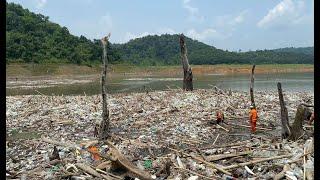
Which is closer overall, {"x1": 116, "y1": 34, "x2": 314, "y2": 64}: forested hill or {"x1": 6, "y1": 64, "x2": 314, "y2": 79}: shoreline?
{"x1": 6, "y1": 64, "x2": 314, "y2": 79}: shoreline

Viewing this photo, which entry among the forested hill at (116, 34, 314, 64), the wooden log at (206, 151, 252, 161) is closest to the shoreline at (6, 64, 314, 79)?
the forested hill at (116, 34, 314, 64)

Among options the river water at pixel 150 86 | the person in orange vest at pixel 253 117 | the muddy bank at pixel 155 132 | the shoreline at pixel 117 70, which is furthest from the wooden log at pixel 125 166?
the shoreline at pixel 117 70

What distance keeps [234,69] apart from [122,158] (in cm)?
8767

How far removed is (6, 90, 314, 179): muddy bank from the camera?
423 inches

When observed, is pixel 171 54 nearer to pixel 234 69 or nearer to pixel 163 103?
pixel 234 69

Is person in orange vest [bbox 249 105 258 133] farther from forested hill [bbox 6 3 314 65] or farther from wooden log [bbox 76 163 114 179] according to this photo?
forested hill [bbox 6 3 314 65]

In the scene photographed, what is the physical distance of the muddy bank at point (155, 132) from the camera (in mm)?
10734

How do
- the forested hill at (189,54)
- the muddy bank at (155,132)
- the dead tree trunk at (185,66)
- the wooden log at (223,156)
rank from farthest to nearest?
the forested hill at (189,54) → the dead tree trunk at (185,66) → the wooden log at (223,156) → the muddy bank at (155,132)

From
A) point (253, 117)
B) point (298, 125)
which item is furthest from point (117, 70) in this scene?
point (298, 125)

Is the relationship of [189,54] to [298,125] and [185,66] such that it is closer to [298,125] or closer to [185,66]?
[185,66]

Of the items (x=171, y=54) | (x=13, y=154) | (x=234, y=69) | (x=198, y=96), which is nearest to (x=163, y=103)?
(x=198, y=96)

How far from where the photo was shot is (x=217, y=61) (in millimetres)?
122688

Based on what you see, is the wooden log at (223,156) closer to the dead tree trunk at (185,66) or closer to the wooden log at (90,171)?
the wooden log at (90,171)

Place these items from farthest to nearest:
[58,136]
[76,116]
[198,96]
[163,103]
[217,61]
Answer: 1. [217,61]
2. [198,96]
3. [163,103]
4. [76,116]
5. [58,136]
